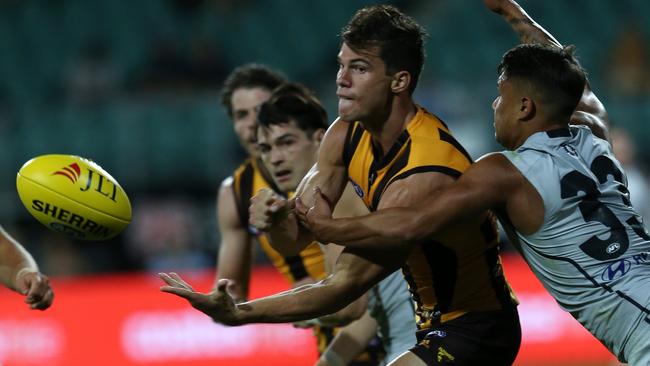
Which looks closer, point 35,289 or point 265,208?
point 265,208

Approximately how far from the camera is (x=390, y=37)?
4434 mm

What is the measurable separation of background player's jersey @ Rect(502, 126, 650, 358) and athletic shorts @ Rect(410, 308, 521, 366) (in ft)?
1.09

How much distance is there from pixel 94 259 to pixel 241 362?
2.96 metres

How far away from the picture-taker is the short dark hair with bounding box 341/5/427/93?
4.42 meters

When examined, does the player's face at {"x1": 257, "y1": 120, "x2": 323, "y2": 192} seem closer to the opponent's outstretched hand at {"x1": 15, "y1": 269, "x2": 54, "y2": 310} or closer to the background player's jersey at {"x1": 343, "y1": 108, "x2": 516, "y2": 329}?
the background player's jersey at {"x1": 343, "y1": 108, "x2": 516, "y2": 329}

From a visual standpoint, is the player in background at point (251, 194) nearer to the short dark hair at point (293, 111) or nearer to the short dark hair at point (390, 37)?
the short dark hair at point (293, 111)

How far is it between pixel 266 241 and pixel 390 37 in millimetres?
2148

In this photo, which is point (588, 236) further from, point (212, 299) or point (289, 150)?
point (289, 150)

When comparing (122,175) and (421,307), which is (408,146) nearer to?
(421,307)

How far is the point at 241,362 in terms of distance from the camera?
10023 mm

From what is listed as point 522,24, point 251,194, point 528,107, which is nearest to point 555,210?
point 528,107

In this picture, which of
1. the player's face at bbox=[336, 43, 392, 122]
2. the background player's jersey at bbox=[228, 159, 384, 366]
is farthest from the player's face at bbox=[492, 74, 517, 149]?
the background player's jersey at bbox=[228, 159, 384, 366]

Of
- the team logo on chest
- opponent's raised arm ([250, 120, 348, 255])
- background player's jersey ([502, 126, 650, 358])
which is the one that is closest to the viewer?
background player's jersey ([502, 126, 650, 358])

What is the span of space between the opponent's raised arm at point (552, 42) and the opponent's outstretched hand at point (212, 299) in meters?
1.83
